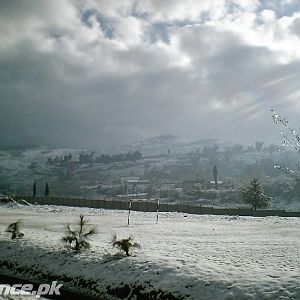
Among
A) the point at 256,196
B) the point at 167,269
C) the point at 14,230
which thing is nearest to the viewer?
the point at 167,269

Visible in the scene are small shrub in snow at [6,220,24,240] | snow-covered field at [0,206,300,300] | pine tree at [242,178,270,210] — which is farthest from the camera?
pine tree at [242,178,270,210]

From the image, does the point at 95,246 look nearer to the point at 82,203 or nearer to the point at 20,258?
the point at 20,258

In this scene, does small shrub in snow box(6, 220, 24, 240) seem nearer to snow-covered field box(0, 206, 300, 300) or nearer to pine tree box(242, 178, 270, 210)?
snow-covered field box(0, 206, 300, 300)

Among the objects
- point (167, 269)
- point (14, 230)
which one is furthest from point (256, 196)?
point (167, 269)

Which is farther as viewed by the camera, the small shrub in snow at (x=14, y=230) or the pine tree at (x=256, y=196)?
the pine tree at (x=256, y=196)

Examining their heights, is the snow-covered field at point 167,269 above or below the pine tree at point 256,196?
below

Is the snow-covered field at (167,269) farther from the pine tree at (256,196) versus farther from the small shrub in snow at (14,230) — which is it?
the pine tree at (256,196)

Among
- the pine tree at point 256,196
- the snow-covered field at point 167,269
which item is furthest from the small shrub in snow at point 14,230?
the pine tree at point 256,196

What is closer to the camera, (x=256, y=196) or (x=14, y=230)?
(x=14, y=230)

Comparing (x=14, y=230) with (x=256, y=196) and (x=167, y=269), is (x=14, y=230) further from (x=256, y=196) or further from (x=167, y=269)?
(x=256, y=196)

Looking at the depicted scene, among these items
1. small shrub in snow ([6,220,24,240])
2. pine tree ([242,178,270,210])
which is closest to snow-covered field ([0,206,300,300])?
small shrub in snow ([6,220,24,240])

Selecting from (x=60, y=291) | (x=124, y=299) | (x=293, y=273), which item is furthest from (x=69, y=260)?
(x=293, y=273)

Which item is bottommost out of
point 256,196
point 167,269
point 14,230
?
point 167,269

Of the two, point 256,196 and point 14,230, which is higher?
point 256,196
